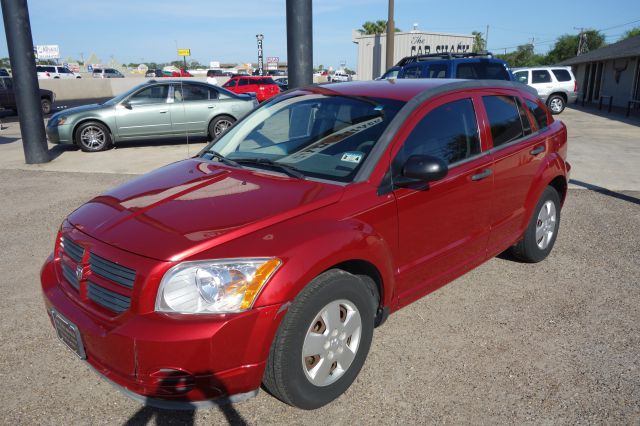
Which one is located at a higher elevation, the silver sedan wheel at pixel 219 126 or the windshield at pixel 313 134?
the windshield at pixel 313 134

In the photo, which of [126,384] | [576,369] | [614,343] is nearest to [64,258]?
[126,384]

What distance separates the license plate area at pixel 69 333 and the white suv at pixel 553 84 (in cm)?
2143

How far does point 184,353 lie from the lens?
2309mm

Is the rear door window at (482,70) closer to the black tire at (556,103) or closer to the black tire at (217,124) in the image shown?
the black tire at (217,124)

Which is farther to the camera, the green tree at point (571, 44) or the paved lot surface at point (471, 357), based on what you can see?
the green tree at point (571, 44)

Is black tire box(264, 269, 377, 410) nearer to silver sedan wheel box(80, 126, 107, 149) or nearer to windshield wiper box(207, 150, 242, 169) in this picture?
windshield wiper box(207, 150, 242, 169)

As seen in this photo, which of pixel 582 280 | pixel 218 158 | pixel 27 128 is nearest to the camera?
pixel 218 158

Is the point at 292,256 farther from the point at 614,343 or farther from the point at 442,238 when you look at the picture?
the point at 614,343

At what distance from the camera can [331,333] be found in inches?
108

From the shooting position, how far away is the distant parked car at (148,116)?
460 inches

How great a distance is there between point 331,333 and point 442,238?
119cm

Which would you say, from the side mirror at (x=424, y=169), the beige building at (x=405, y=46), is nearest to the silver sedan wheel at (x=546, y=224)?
the side mirror at (x=424, y=169)

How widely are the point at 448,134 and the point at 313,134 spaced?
0.95 m

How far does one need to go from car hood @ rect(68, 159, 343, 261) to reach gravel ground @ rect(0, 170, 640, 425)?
0.98 meters
